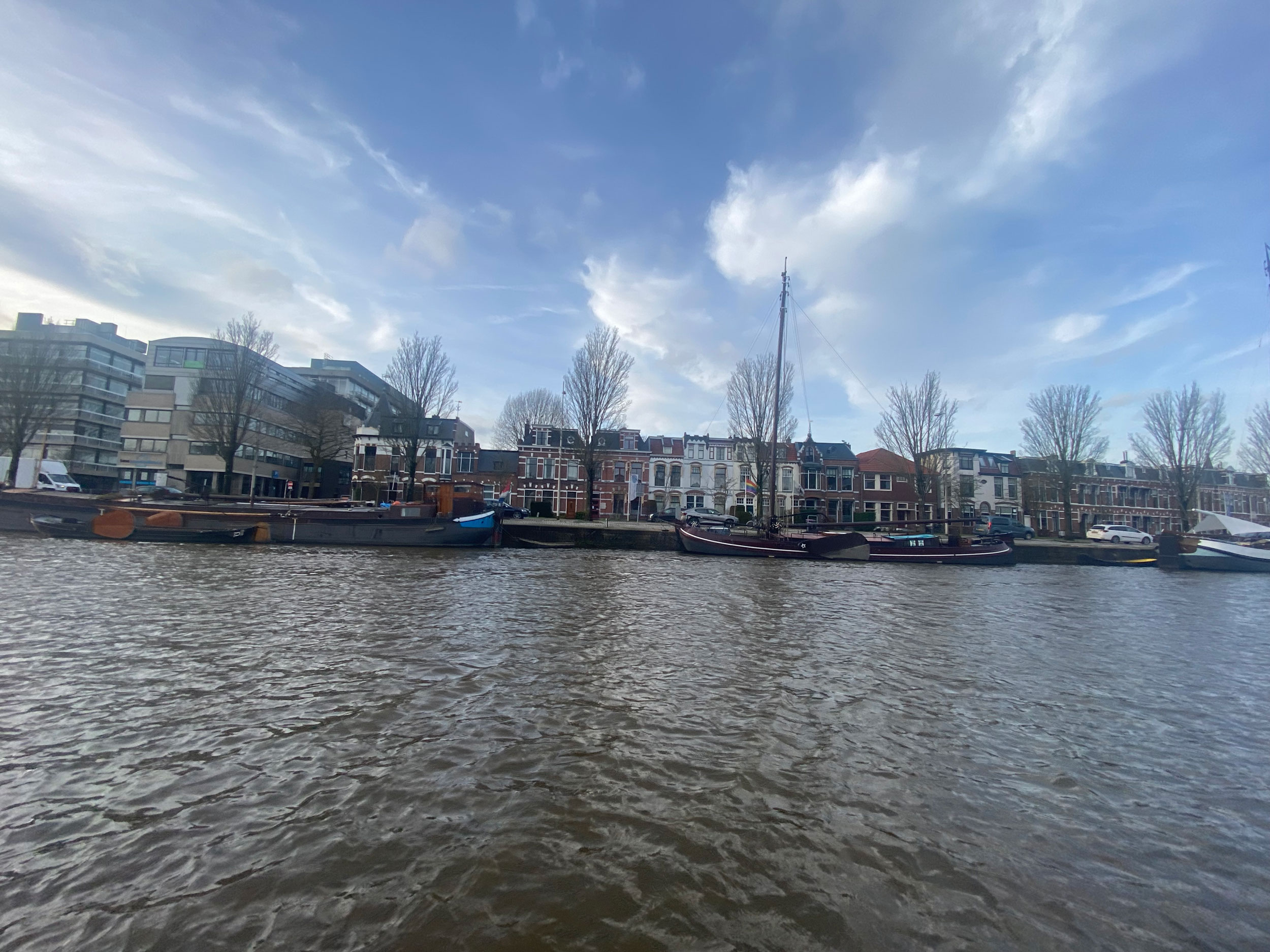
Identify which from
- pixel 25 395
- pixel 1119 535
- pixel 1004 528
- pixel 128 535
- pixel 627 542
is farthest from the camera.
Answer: pixel 1004 528

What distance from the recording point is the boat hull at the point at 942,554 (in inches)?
1196

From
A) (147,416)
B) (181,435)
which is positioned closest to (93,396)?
(147,416)

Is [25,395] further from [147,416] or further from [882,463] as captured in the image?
[882,463]

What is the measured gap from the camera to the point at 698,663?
8.39 meters

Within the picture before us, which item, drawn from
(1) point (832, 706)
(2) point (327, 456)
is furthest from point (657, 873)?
(2) point (327, 456)

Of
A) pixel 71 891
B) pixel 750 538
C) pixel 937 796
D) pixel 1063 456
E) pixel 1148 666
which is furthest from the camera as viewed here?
pixel 1063 456

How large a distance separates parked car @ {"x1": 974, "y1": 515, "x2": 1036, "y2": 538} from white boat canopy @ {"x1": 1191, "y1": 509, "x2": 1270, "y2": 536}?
10.5 metres

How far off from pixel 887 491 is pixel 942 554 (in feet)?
103

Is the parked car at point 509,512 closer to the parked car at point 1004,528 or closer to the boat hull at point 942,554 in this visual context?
the boat hull at point 942,554

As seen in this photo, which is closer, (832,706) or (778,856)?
(778,856)

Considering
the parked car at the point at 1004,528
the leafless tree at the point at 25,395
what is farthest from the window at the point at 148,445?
the parked car at the point at 1004,528

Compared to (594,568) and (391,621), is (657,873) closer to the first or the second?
(391,621)

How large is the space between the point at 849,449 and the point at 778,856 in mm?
62571

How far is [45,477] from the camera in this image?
126 ft
